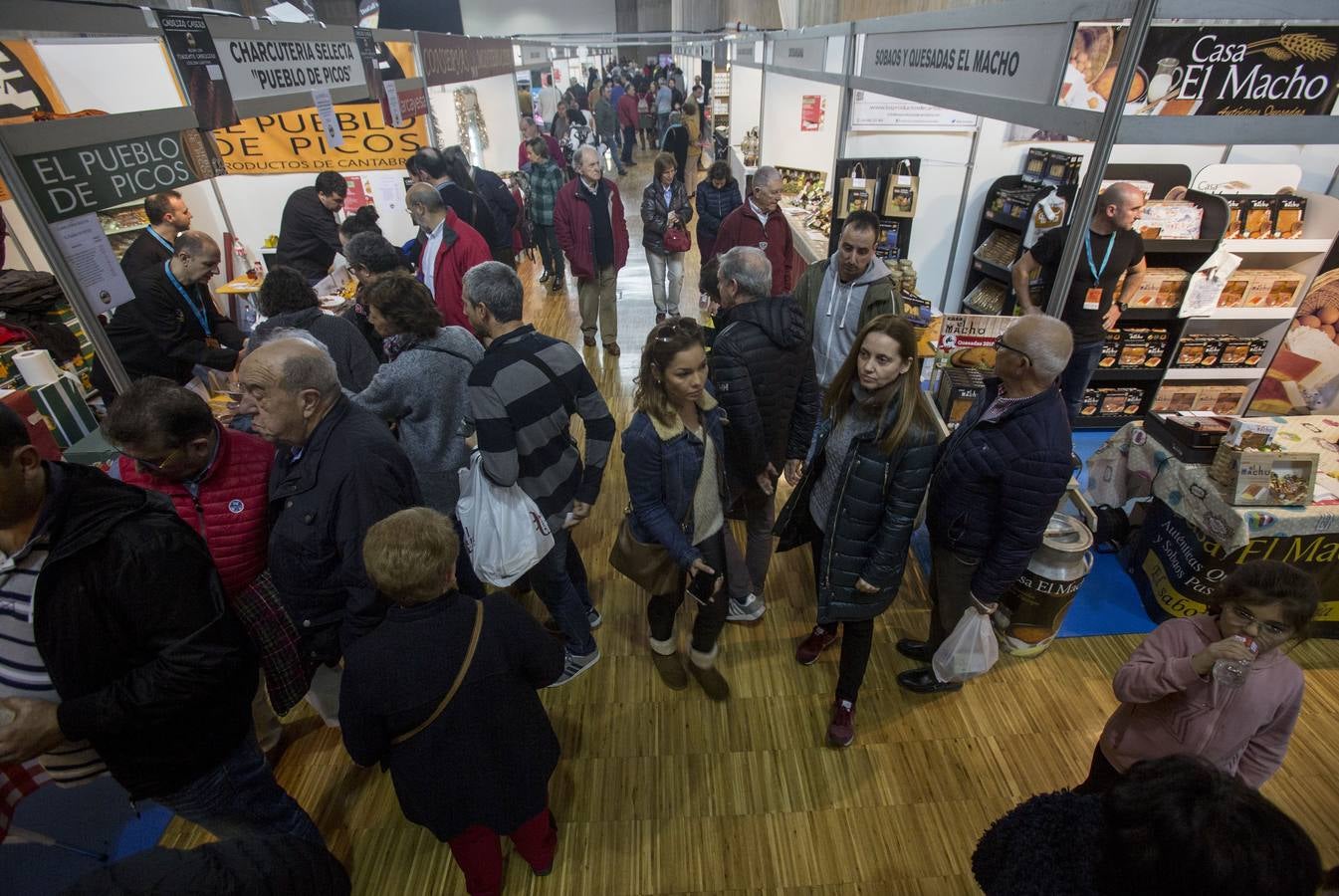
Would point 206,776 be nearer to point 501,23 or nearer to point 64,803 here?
point 64,803

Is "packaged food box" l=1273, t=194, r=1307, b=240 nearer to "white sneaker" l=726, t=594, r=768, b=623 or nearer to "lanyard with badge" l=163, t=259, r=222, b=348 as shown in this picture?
"white sneaker" l=726, t=594, r=768, b=623

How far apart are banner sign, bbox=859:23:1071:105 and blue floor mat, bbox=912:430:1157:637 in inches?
92.1

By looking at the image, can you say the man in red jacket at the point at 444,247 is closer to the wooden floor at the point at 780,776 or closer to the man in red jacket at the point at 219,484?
the man in red jacket at the point at 219,484

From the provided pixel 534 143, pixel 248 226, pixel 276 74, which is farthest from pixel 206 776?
pixel 534 143

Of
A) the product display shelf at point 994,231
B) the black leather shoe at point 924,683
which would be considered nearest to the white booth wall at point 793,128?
the product display shelf at point 994,231

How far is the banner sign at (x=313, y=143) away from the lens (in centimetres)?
457

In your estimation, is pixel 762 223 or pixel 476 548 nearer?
pixel 476 548

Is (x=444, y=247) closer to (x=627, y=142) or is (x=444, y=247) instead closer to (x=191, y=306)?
(x=191, y=306)

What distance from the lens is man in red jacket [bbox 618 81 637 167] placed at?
50.7 ft

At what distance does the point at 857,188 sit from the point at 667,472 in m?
3.72

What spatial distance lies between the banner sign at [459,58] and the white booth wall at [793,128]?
369 centimetres

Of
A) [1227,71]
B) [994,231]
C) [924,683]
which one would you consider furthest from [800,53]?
[924,683]

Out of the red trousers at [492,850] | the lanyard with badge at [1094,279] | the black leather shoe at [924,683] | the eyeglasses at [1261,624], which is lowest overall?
the black leather shoe at [924,683]

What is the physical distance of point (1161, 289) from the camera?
425cm
